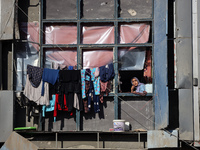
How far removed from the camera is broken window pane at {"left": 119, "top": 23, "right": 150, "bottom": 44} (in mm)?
10547

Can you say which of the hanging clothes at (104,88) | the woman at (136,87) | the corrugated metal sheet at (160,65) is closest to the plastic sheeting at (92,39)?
the woman at (136,87)

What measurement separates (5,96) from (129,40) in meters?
3.56

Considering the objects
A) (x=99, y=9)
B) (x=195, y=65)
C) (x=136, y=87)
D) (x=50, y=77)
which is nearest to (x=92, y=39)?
(x=99, y=9)

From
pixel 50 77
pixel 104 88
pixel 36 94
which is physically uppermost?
pixel 50 77

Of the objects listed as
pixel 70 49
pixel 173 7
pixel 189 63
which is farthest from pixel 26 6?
pixel 189 63

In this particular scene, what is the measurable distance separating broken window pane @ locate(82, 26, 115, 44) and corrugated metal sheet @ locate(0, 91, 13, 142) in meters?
2.46

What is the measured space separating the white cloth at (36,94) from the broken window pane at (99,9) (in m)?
2.21

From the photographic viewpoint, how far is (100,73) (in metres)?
10.3

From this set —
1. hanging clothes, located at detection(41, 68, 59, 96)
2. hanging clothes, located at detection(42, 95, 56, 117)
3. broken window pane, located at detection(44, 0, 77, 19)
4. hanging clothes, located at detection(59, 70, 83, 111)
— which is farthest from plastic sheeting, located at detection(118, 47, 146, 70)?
hanging clothes, located at detection(42, 95, 56, 117)

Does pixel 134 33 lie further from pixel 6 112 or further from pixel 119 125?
pixel 6 112

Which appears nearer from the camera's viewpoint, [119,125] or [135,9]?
[119,125]

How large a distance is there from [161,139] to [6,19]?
5027 millimetres

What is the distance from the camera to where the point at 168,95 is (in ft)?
32.2

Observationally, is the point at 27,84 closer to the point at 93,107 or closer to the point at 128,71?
the point at 93,107
